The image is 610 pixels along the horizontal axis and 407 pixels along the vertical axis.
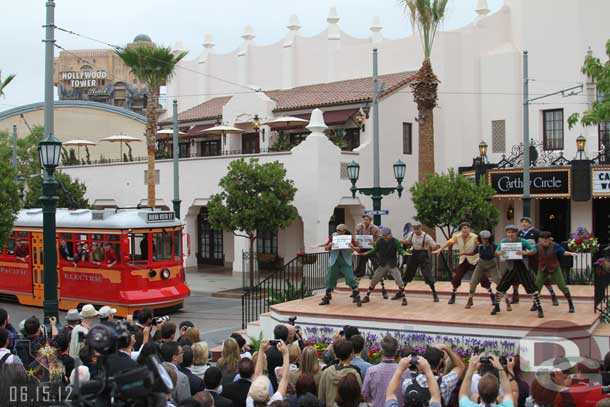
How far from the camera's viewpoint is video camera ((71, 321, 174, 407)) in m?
5.05

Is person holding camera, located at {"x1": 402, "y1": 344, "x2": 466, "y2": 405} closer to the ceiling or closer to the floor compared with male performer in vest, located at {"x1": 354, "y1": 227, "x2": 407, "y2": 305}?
closer to the floor

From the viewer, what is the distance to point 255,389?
6.92 metres

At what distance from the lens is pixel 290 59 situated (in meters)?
39.9

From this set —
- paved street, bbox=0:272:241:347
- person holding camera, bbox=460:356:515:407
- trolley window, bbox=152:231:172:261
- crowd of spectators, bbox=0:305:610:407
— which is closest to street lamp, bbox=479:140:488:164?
paved street, bbox=0:272:241:347

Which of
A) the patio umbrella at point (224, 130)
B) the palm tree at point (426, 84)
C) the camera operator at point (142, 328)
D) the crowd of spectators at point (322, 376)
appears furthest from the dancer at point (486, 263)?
the patio umbrella at point (224, 130)

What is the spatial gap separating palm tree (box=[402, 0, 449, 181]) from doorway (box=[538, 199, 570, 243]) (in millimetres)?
6217

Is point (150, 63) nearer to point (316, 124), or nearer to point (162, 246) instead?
point (316, 124)

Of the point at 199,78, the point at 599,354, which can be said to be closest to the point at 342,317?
the point at 599,354

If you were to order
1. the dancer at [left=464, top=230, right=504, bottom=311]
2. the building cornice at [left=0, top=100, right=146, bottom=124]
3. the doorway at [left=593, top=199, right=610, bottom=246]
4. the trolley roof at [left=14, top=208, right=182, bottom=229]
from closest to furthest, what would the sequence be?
the dancer at [left=464, top=230, right=504, bottom=311]
the trolley roof at [left=14, top=208, right=182, bottom=229]
the doorway at [left=593, top=199, right=610, bottom=246]
the building cornice at [left=0, top=100, right=146, bottom=124]

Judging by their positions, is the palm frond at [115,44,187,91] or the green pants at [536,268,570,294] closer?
the green pants at [536,268,570,294]

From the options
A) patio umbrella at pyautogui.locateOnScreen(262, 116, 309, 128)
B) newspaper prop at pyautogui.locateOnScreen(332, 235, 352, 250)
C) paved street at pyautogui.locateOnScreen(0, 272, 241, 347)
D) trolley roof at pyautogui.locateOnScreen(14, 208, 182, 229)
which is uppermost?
patio umbrella at pyautogui.locateOnScreen(262, 116, 309, 128)

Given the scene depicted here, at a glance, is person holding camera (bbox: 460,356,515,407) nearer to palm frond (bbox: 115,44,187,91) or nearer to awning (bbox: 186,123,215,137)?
palm frond (bbox: 115,44,187,91)

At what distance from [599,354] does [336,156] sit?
1827 centimetres

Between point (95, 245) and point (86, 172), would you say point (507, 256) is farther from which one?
point (86, 172)
